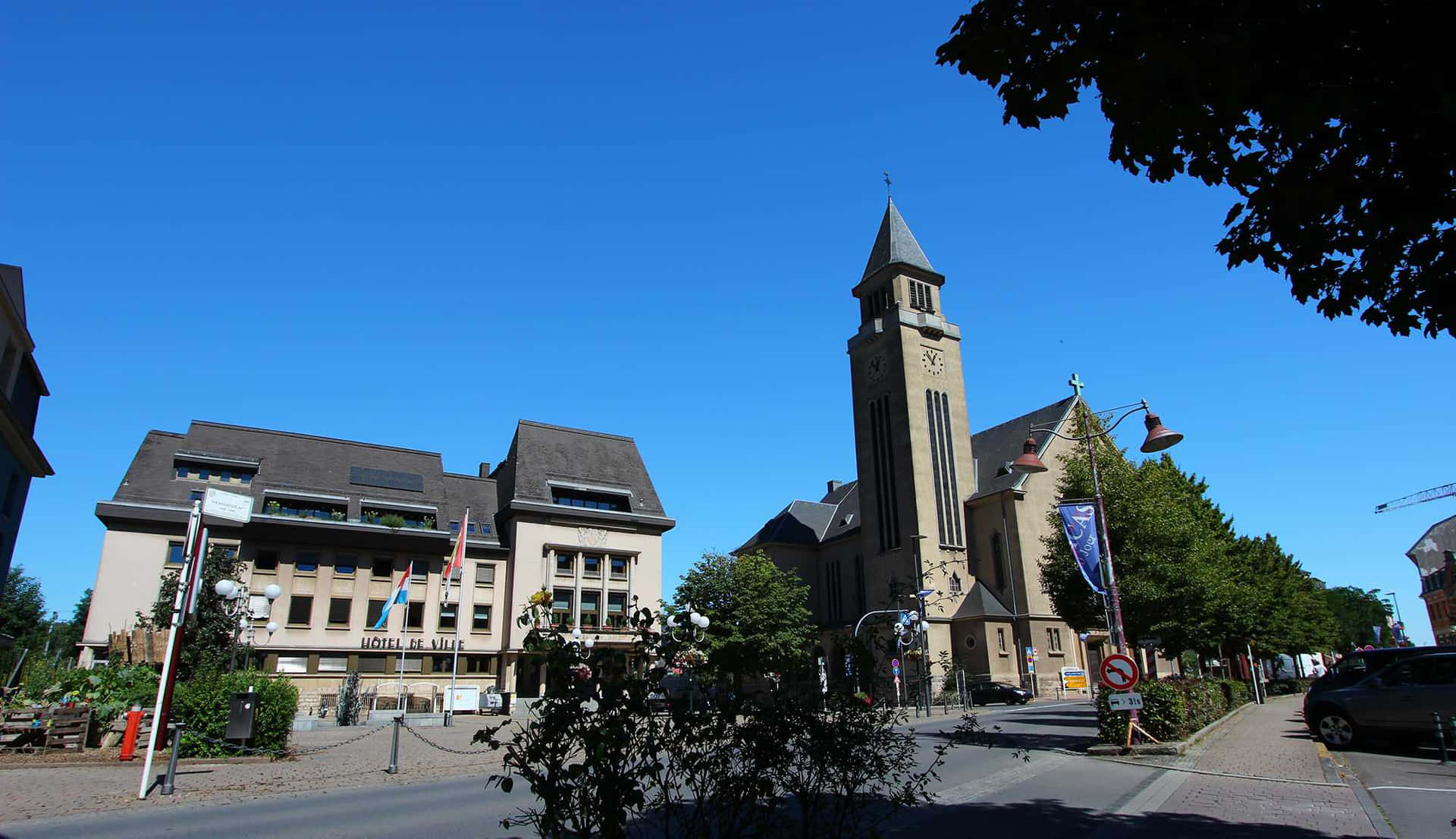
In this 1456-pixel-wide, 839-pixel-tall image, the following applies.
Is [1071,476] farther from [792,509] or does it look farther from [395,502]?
[792,509]

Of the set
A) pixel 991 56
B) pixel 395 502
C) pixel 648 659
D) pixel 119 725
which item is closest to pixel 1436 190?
pixel 991 56

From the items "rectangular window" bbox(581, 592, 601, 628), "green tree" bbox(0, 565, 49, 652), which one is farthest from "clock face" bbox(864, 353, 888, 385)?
"green tree" bbox(0, 565, 49, 652)

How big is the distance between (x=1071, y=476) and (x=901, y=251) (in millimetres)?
38626

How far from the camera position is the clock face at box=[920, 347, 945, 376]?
57.2 m

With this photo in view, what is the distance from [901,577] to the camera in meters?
52.8

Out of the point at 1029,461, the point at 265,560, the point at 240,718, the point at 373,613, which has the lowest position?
the point at 240,718

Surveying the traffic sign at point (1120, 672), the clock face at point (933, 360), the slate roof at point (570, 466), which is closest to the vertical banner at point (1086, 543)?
the traffic sign at point (1120, 672)

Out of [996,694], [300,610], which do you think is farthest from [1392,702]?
[300,610]

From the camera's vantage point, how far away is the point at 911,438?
54500mm

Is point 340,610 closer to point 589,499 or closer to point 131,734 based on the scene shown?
point 589,499

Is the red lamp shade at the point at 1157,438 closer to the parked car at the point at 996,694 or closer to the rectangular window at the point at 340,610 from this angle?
the parked car at the point at 996,694

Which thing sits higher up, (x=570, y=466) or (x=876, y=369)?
(x=876, y=369)

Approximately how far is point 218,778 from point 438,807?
5.67 m

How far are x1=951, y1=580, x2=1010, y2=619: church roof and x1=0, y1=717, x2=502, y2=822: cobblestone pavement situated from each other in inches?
1473
